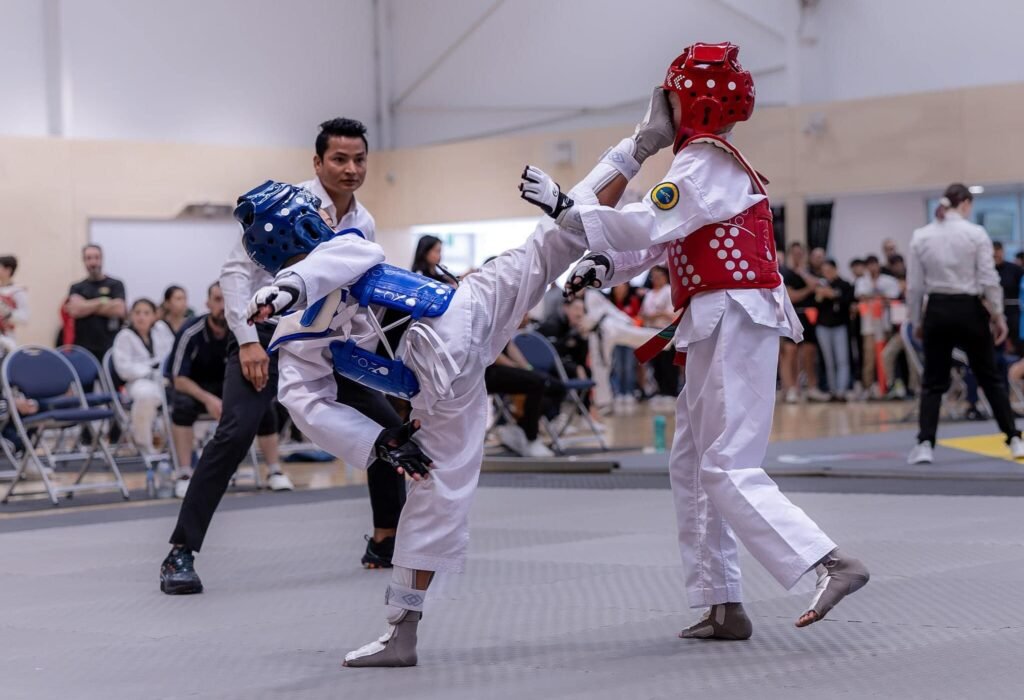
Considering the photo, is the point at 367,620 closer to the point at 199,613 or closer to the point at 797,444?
the point at 199,613

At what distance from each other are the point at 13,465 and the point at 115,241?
25.4ft

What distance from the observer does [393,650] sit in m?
3.32

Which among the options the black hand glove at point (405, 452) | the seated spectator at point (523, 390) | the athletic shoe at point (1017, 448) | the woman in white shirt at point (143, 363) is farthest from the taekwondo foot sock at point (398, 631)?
the woman in white shirt at point (143, 363)

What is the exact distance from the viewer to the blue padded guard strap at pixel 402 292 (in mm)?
3305

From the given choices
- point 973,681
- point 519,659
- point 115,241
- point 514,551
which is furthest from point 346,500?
point 115,241

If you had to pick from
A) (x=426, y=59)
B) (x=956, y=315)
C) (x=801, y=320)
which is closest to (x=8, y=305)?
(x=956, y=315)

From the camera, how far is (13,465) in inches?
406

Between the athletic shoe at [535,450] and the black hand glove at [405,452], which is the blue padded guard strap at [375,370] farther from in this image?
the athletic shoe at [535,450]

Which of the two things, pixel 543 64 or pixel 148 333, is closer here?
pixel 148 333

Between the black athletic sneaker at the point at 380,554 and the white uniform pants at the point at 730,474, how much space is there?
5.49ft

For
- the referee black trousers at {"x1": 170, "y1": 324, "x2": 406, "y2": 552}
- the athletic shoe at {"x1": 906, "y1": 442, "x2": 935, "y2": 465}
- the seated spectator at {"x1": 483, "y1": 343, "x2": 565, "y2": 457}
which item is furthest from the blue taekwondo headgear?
the seated spectator at {"x1": 483, "y1": 343, "x2": 565, "y2": 457}

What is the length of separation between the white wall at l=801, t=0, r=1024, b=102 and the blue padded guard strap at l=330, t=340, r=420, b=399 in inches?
553

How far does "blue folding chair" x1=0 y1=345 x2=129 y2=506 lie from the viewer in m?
7.98

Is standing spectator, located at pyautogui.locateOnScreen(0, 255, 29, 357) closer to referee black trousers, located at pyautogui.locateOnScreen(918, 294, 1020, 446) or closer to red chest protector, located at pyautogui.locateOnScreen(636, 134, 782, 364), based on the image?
referee black trousers, located at pyautogui.locateOnScreen(918, 294, 1020, 446)
